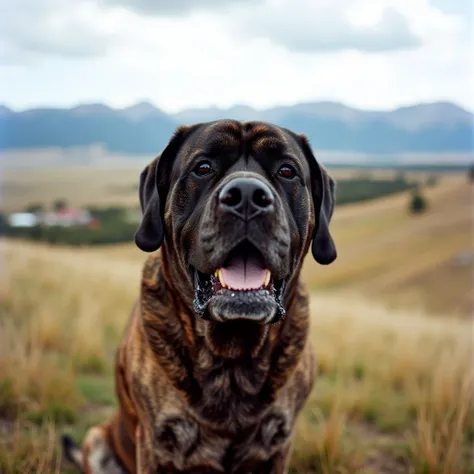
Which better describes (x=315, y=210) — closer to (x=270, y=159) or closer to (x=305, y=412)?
(x=270, y=159)

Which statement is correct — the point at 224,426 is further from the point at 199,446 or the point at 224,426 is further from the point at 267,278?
the point at 267,278

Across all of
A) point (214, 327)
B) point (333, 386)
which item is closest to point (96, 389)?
point (333, 386)

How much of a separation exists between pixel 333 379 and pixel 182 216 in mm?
4002

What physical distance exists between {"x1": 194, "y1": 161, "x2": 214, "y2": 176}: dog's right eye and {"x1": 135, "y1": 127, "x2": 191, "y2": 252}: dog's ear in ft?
0.80

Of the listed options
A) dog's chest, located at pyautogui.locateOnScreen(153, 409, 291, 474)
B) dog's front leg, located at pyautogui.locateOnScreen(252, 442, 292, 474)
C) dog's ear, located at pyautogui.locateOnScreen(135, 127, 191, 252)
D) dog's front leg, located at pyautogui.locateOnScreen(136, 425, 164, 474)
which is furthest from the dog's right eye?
dog's front leg, located at pyautogui.locateOnScreen(252, 442, 292, 474)

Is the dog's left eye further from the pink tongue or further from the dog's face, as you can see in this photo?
the pink tongue

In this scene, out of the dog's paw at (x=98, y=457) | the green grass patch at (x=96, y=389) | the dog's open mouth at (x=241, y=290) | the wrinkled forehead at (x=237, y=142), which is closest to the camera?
the dog's open mouth at (x=241, y=290)

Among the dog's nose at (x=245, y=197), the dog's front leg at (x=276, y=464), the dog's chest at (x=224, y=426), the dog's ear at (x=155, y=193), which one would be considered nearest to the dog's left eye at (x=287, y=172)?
the dog's nose at (x=245, y=197)

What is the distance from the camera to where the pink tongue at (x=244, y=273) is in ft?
9.02

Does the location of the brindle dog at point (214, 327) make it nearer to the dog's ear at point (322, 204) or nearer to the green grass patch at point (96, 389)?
the dog's ear at point (322, 204)

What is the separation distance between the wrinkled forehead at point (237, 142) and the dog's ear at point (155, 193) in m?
0.13

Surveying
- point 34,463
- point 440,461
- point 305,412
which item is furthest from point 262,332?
point 305,412

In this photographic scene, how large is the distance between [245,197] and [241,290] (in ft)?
1.43

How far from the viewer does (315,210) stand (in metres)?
3.35
